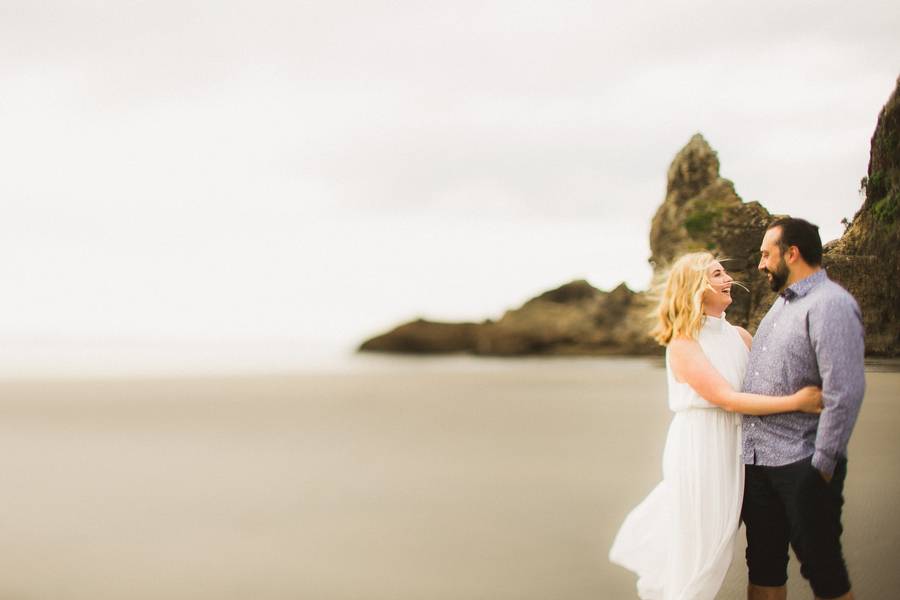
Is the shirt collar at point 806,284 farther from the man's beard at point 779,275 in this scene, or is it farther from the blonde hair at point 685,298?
the blonde hair at point 685,298

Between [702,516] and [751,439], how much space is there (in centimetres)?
28

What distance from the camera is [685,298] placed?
89.4 inches

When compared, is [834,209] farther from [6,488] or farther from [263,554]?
[6,488]

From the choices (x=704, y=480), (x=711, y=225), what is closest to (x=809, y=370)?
(x=704, y=480)

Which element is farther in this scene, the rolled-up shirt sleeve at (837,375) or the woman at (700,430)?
the woman at (700,430)

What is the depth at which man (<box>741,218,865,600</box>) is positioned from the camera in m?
1.96

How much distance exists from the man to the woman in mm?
68

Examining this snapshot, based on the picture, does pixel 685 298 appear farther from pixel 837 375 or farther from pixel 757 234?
pixel 757 234

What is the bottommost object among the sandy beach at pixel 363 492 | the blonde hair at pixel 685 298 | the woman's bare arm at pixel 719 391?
the sandy beach at pixel 363 492

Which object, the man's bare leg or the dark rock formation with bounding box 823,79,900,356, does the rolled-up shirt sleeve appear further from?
the dark rock formation with bounding box 823,79,900,356

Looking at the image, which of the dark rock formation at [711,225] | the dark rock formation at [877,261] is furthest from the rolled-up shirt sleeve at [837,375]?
the dark rock formation at [877,261]

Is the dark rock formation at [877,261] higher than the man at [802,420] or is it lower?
higher

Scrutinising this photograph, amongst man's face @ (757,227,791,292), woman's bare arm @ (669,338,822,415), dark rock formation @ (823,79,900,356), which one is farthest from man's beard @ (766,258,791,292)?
dark rock formation @ (823,79,900,356)

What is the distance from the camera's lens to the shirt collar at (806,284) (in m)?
2.10
